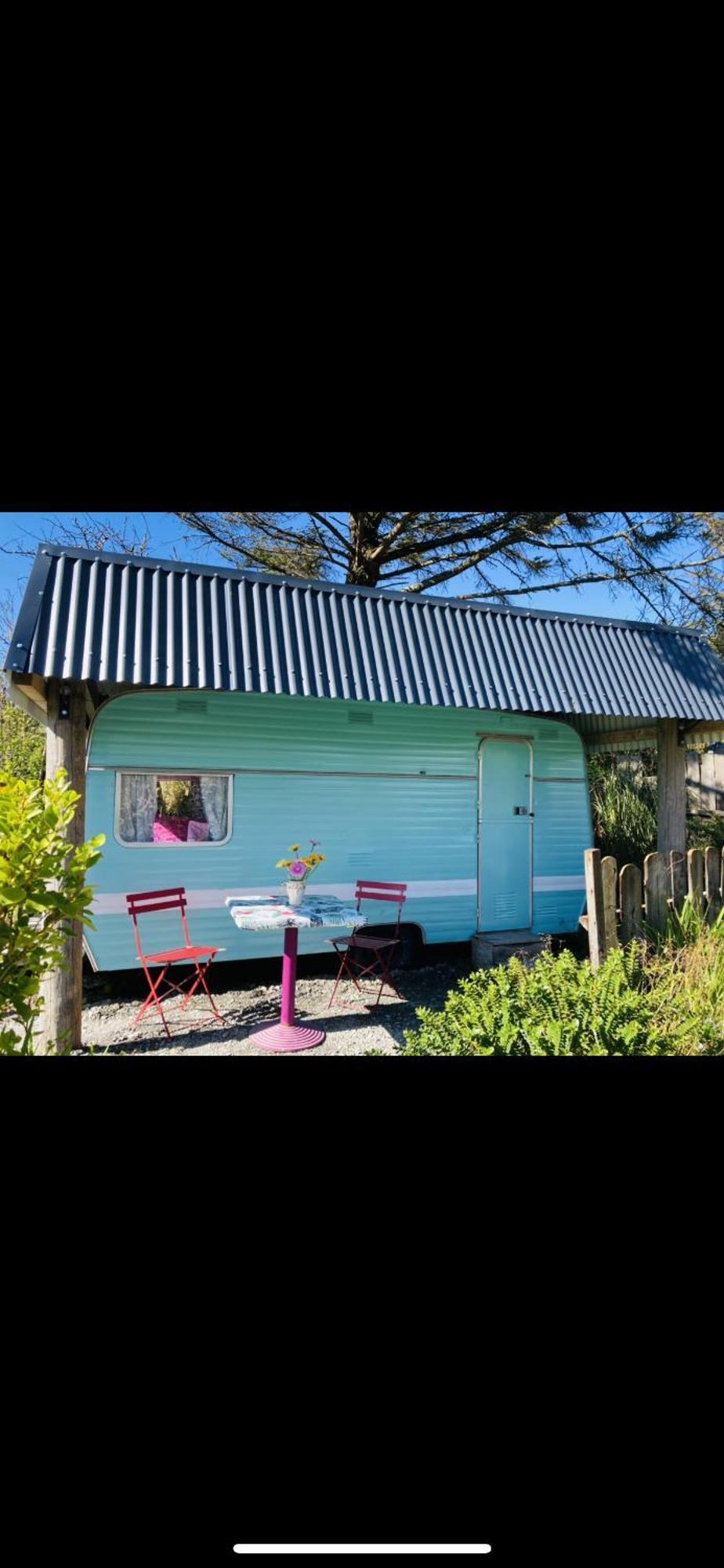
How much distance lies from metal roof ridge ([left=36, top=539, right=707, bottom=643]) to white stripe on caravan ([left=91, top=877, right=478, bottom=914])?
2.28 meters

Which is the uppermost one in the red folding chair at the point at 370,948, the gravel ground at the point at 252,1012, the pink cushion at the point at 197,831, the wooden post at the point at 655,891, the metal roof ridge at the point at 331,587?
the metal roof ridge at the point at 331,587

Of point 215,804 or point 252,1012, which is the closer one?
point 252,1012

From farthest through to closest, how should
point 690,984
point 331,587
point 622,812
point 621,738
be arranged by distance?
point 622,812
point 621,738
point 331,587
point 690,984

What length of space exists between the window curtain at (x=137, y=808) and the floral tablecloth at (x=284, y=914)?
0.79 meters

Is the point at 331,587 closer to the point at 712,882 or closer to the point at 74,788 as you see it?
the point at 74,788

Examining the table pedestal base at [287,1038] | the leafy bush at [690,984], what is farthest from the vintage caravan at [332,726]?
the leafy bush at [690,984]

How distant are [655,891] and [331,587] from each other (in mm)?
3241

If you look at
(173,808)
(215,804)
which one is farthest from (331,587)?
(173,808)

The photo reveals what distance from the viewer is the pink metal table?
4.16 meters

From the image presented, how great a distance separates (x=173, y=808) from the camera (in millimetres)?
5195

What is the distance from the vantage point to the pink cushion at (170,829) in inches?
202

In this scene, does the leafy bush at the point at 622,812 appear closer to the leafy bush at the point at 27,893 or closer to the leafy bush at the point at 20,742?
the leafy bush at the point at 20,742
